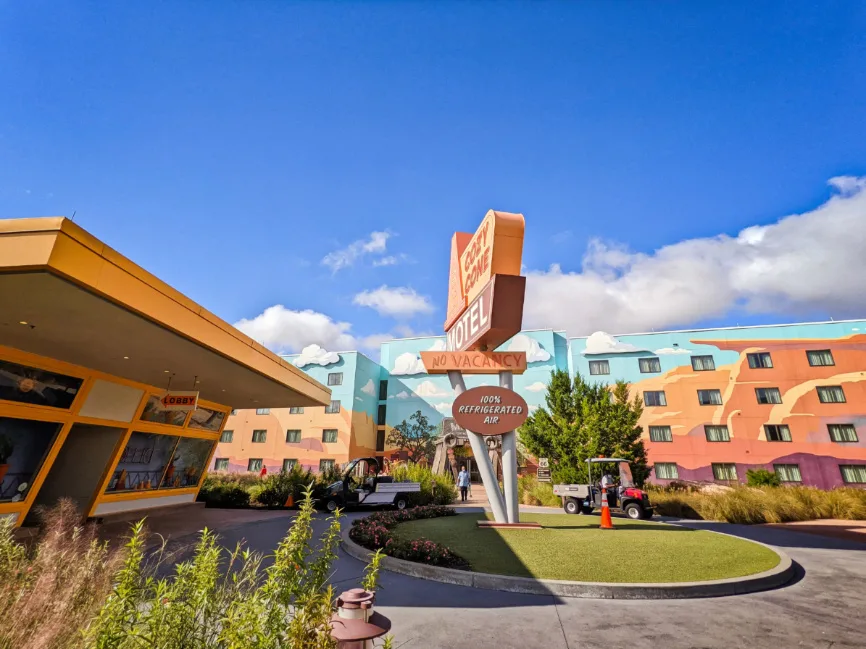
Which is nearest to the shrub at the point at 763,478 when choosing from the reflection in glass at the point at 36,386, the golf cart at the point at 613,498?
the golf cart at the point at 613,498

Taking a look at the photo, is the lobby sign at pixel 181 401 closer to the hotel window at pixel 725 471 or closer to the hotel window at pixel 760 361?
the hotel window at pixel 725 471

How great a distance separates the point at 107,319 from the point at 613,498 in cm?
1875

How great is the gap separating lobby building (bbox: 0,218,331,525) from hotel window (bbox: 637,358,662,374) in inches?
1165

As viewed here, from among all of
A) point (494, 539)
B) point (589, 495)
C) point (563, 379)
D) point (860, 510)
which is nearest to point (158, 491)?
point (494, 539)

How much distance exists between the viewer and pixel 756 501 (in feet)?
53.6

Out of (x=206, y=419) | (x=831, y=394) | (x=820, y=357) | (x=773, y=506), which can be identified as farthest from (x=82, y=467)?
(x=820, y=357)

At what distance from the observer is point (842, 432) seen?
28922 millimetres

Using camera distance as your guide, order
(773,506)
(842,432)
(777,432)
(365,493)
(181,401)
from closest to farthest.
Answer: (181,401) < (773,506) < (365,493) < (842,432) < (777,432)

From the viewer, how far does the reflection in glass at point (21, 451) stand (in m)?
9.51

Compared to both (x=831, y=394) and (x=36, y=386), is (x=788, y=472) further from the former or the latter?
(x=36, y=386)

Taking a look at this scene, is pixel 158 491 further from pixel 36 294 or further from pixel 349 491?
pixel 36 294

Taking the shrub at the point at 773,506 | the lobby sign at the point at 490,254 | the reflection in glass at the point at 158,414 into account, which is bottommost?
the shrub at the point at 773,506

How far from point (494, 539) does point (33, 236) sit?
10.3m

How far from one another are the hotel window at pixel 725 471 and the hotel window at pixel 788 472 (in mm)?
2456
